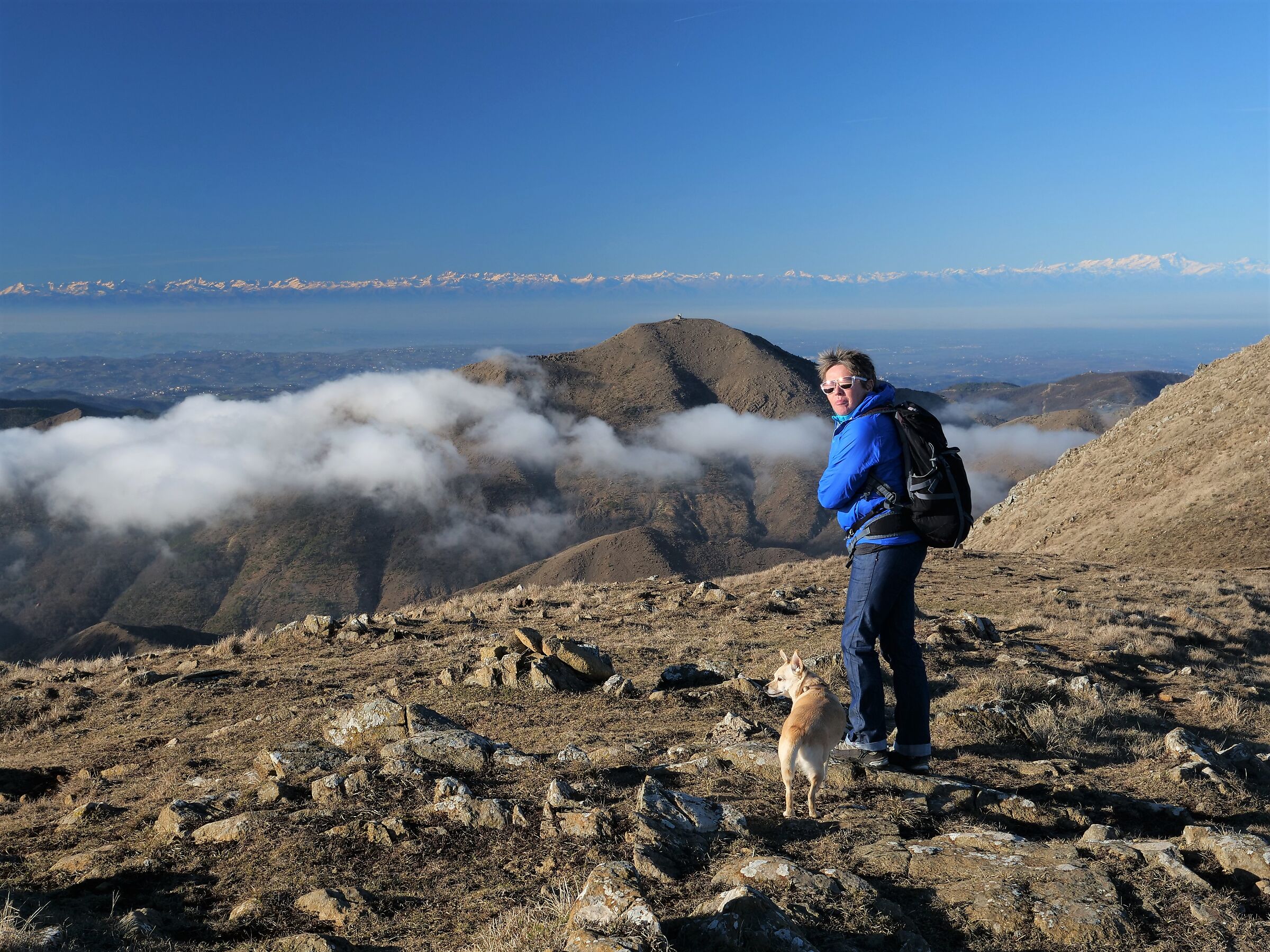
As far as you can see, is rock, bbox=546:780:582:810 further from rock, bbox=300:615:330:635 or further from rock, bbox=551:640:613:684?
rock, bbox=300:615:330:635

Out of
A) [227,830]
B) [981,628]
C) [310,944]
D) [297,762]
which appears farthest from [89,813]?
[981,628]

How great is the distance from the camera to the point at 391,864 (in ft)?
14.7

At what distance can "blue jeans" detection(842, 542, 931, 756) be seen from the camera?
205 inches

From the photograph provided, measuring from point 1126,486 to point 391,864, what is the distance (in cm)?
3488

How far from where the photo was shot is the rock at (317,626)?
13.7 meters

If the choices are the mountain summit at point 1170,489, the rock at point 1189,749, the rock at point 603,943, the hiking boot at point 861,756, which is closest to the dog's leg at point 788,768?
the hiking boot at point 861,756

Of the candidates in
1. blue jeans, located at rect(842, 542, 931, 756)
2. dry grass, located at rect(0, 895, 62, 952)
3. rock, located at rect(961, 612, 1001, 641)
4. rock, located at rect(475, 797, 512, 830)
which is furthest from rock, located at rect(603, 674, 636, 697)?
rock, located at rect(961, 612, 1001, 641)

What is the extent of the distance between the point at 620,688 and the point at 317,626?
7.79 m

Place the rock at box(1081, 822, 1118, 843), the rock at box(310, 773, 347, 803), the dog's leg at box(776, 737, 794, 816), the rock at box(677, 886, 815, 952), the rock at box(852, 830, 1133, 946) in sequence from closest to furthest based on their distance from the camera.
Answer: the rock at box(677, 886, 815, 952) → the rock at box(852, 830, 1133, 946) → the rock at box(1081, 822, 1118, 843) → the dog's leg at box(776, 737, 794, 816) → the rock at box(310, 773, 347, 803)

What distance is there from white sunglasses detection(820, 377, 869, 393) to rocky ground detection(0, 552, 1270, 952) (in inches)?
114

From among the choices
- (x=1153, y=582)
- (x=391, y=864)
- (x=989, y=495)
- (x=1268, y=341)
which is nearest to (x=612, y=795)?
(x=391, y=864)

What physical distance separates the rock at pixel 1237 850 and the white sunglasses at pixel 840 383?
11.5 feet

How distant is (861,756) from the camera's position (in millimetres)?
5645

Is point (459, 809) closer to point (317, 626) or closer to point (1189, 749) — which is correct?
point (1189, 749)
